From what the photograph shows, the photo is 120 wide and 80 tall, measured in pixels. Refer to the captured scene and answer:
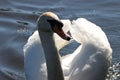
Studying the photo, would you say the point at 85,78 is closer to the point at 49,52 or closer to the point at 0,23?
the point at 49,52

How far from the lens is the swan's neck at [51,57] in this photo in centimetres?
556

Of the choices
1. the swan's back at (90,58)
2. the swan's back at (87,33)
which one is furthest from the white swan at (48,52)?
the swan's back at (87,33)

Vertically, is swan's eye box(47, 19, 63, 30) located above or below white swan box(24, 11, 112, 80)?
above

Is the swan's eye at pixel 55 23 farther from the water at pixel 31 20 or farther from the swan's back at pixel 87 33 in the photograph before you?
the water at pixel 31 20

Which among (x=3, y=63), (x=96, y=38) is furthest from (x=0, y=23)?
(x=96, y=38)

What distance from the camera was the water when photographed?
825cm

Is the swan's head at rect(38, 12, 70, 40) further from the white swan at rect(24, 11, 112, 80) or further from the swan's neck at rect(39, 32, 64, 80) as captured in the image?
the white swan at rect(24, 11, 112, 80)

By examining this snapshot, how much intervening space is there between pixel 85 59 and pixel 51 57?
1.85 feet

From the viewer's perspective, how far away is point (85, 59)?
5.94 meters

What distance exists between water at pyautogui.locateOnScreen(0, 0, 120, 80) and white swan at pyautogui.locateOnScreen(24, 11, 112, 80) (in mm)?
A: 1485

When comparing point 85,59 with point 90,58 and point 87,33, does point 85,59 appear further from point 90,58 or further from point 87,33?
point 87,33

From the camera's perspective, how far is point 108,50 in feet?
19.5

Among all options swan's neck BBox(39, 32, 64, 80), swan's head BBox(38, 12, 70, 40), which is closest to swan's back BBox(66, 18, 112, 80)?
swan's neck BBox(39, 32, 64, 80)

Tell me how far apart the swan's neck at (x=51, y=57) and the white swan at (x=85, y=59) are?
31 millimetres
